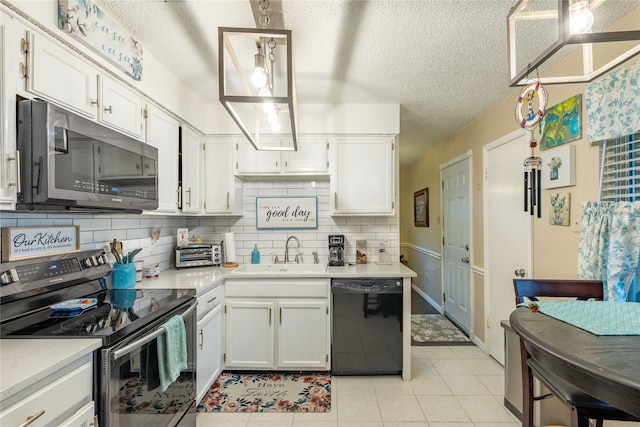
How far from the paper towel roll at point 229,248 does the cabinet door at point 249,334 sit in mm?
499

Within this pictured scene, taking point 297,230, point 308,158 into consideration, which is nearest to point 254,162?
point 308,158

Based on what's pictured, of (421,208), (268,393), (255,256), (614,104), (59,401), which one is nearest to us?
(59,401)

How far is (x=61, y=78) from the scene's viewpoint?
133 centimetres

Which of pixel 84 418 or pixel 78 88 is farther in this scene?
pixel 78 88

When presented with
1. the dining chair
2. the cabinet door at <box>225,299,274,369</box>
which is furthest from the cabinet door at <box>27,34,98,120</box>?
the dining chair

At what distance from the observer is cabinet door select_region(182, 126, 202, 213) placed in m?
2.47

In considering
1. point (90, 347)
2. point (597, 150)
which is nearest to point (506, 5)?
point (597, 150)

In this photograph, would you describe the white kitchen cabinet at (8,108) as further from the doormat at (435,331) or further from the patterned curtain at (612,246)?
the doormat at (435,331)

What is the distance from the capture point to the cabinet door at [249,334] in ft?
8.17

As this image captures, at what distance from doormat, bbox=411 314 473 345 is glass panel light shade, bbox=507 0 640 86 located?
8.86ft

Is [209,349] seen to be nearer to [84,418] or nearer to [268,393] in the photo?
[268,393]

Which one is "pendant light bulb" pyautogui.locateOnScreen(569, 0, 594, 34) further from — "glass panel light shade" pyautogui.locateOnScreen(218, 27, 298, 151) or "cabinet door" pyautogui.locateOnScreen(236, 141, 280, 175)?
"cabinet door" pyautogui.locateOnScreen(236, 141, 280, 175)

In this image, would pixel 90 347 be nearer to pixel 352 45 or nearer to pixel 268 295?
pixel 268 295

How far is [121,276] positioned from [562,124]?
3.15 m
